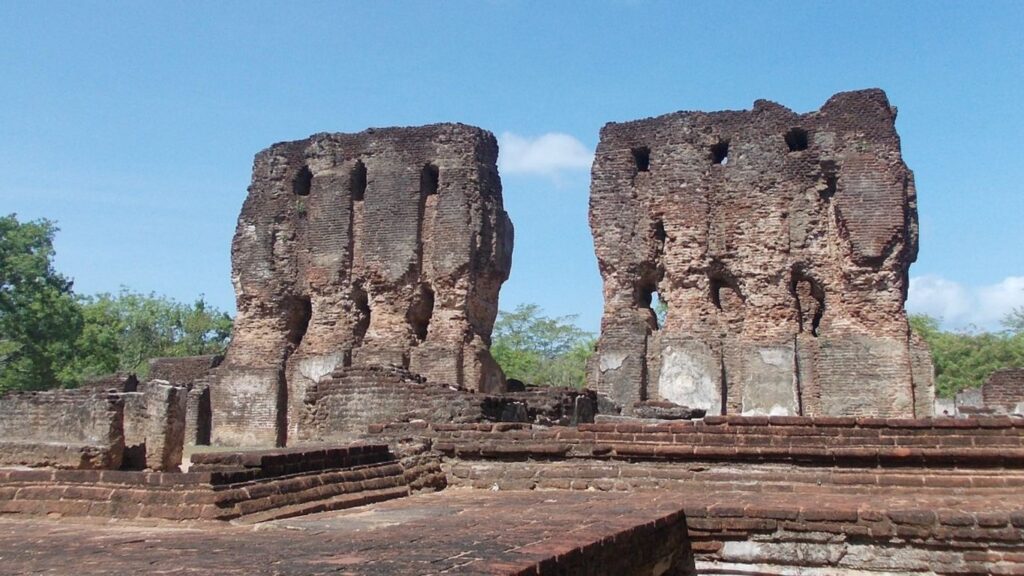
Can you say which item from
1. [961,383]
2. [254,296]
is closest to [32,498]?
[254,296]

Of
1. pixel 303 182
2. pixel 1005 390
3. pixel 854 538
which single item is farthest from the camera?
pixel 303 182

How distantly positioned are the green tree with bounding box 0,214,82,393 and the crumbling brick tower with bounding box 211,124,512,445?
35.3 feet

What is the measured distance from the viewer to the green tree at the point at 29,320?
29906 mm

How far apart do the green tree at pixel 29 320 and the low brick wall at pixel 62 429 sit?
1557cm

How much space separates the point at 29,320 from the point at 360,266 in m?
14.0

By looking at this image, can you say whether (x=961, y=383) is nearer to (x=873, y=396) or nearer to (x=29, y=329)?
(x=873, y=396)

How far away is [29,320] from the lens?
30.0m

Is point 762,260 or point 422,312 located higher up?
point 762,260

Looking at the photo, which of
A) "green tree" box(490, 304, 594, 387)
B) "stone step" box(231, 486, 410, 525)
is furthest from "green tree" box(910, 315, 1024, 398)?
"stone step" box(231, 486, 410, 525)

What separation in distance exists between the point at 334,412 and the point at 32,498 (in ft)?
20.9

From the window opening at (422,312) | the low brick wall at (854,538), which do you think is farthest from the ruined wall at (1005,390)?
the low brick wall at (854,538)

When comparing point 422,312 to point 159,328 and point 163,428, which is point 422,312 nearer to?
point 163,428

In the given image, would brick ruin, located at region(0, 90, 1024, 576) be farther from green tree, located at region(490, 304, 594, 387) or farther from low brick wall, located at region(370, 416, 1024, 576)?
green tree, located at region(490, 304, 594, 387)

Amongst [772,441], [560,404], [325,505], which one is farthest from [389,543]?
[560,404]
